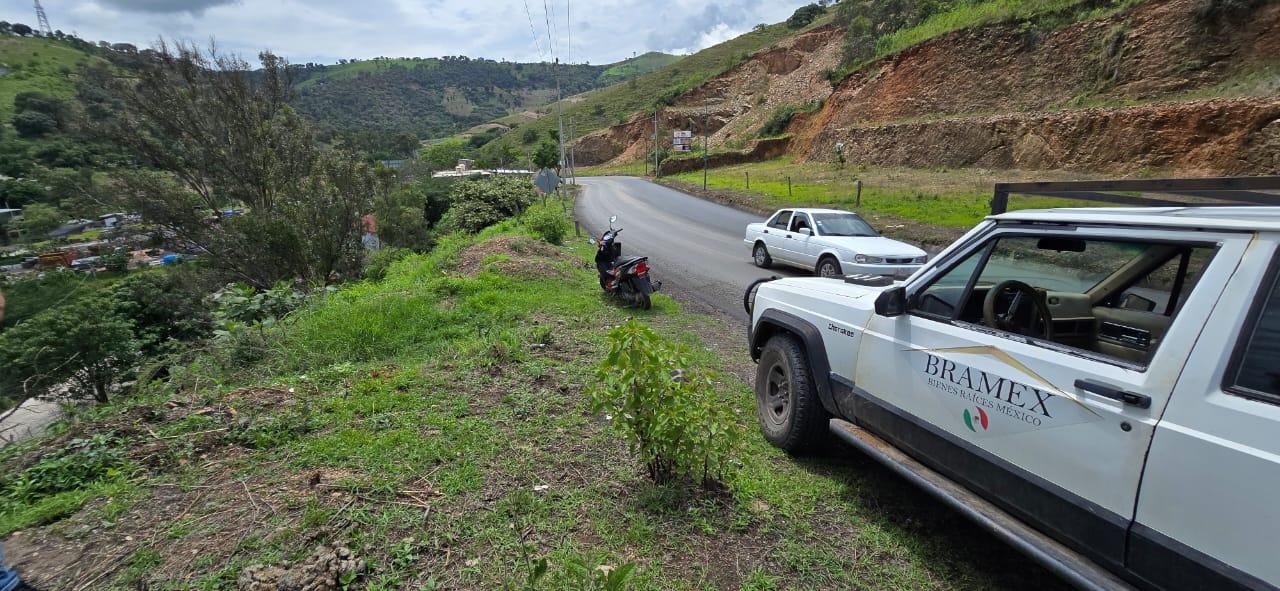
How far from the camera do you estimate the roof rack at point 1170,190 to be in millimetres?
2343

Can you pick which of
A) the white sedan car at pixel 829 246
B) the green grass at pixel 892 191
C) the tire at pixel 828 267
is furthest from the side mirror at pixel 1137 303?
the green grass at pixel 892 191

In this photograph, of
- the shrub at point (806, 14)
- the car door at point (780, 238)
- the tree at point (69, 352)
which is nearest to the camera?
the tree at point (69, 352)

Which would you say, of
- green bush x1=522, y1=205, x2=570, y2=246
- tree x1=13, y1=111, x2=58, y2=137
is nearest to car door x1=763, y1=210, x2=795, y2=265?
green bush x1=522, y1=205, x2=570, y2=246

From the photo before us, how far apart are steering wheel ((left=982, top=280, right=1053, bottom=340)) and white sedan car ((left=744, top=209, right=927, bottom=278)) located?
6.94 m

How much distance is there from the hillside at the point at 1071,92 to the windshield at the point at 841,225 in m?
13.6

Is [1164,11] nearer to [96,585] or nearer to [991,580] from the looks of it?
[991,580]

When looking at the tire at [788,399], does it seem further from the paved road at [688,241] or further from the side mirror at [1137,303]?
the paved road at [688,241]

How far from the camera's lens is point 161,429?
382cm

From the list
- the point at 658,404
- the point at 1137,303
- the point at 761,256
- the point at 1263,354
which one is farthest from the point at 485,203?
the point at 1263,354

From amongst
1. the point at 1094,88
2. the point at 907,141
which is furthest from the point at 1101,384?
the point at 907,141

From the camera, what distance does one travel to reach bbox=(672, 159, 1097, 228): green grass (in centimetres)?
1789

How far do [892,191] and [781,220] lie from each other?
12.8m

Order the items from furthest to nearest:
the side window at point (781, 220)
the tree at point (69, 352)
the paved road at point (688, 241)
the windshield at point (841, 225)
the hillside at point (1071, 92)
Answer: the hillside at point (1071, 92)
the side window at point (781, 220)
the windshield at point (841, 225)
the paved road at point (688, 241)
the tree at point (69, 352)

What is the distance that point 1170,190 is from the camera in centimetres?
264
